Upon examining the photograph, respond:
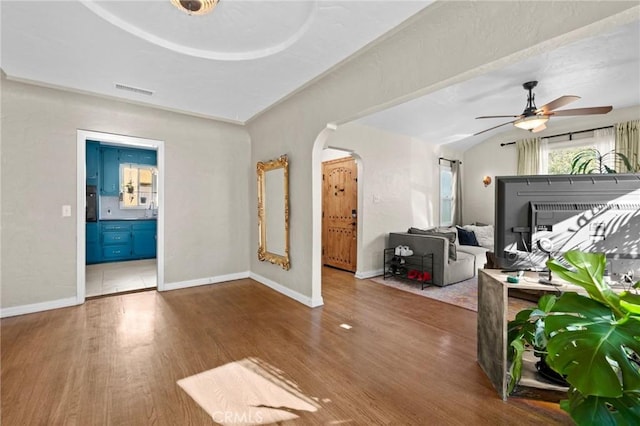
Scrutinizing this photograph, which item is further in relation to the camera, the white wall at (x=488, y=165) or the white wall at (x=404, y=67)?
the white wall at (x=488, y=165)

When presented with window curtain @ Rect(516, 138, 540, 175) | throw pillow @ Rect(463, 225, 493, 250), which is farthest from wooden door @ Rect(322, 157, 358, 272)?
window curtain @ Rect(516, 138, 540, 175)

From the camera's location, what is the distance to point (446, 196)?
21.7 feet

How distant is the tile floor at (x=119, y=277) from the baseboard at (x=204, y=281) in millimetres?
391

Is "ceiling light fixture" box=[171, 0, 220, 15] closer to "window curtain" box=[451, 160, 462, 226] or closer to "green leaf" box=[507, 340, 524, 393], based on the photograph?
"green leaf" box=[507, 340, 524, 393]

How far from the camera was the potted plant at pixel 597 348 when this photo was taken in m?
1.06

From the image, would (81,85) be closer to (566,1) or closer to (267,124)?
(267,124)

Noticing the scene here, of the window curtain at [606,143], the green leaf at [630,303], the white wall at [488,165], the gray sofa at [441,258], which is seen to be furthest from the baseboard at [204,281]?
the window curtain at [606,143]

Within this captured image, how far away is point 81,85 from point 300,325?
375 centimetres

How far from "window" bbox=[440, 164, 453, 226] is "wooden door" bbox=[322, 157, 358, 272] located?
8.20 ft

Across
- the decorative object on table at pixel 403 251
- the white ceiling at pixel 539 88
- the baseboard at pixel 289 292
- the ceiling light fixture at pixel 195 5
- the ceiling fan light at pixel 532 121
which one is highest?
the white ceiling at pixel 539 88

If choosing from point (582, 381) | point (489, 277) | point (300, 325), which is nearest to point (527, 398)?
→ point (489, 277)

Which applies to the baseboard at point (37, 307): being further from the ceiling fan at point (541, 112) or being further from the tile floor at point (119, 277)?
the ceiling fan at point (541, 112)

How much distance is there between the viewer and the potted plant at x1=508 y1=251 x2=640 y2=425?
1064 mm

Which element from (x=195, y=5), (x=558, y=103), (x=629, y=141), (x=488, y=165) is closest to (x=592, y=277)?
(x=195, y=5)
